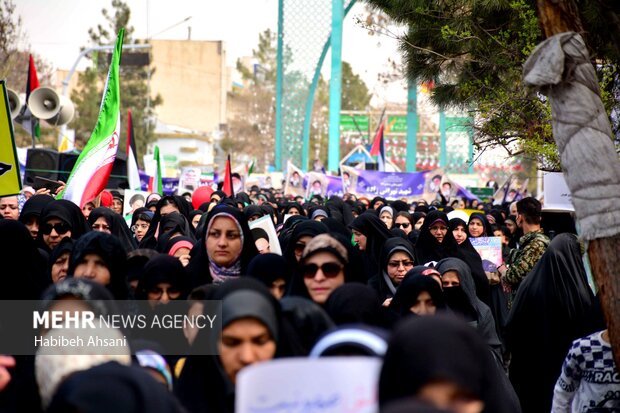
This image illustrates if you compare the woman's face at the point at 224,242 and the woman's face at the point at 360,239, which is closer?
the woman's face at the point at 224,242

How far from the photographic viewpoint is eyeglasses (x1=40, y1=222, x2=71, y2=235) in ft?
23.2

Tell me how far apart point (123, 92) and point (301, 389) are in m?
57.1

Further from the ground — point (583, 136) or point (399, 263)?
point (583, 136)

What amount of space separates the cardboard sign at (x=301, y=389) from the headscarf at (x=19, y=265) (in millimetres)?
2809

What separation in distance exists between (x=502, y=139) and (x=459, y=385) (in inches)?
272

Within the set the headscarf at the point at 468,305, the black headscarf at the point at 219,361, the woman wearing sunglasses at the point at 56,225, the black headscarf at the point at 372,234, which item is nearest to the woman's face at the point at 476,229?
the black headscarf at the point at 372,234

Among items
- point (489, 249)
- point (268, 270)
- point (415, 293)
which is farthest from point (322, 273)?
point (489, 249)

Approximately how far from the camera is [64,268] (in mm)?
5945

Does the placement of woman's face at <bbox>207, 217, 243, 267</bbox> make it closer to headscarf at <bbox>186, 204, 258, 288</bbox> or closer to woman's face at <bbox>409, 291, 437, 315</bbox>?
headscarf at <bbox>186, 204, 258, 288</bbox>

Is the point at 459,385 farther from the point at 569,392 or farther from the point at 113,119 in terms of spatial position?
the point at 113,119

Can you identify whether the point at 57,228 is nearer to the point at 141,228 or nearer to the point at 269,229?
the point at 269,229

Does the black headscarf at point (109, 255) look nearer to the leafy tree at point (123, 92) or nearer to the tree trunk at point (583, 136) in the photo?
the tree trunk at point (583, 136)

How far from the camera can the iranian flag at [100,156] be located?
339 inches

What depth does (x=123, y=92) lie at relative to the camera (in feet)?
192
